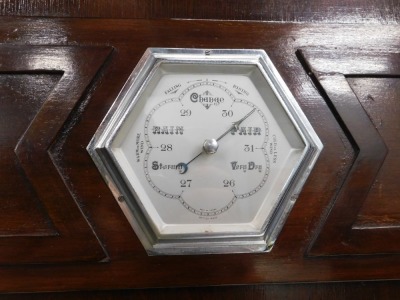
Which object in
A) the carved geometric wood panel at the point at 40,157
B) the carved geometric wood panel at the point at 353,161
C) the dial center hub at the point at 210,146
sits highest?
the carved geometric wood panel at the point at 40,157

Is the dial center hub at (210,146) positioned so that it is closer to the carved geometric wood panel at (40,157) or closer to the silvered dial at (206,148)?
the silvered dial at (206,148)

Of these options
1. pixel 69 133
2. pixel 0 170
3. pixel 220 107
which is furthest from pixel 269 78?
pixel 0 170

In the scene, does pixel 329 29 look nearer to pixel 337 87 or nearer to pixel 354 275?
pixel 337 87

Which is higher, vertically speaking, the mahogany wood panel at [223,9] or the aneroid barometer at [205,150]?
the mahogany wood panel at [223,9]

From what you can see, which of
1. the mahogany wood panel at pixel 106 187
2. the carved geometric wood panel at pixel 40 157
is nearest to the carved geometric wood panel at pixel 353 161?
the mahogany wood panel at pixel 106 187

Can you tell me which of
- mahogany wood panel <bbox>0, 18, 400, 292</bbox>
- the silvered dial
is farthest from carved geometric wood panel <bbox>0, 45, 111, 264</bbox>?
the silvered dial

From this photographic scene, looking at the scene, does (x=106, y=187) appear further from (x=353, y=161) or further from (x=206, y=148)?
(x=353, y=161)
